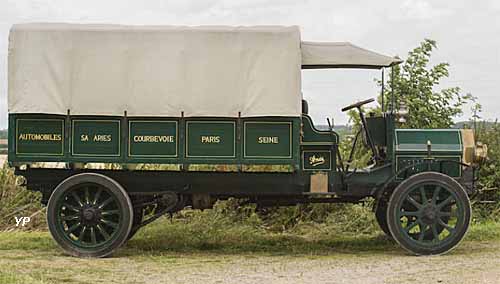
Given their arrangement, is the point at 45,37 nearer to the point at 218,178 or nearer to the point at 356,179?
the point at 218,178

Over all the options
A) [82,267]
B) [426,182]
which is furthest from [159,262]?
[426,182]

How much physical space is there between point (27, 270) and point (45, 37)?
2.90m

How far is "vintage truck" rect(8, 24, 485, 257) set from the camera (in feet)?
38.2

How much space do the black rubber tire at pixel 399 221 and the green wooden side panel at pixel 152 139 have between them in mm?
2747

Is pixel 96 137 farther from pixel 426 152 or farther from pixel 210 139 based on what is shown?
pixel 426 152

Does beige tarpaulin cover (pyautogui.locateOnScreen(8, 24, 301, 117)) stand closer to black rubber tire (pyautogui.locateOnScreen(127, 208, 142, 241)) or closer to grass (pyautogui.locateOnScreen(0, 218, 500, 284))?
black rubber tire (pyautogui.locateOnScreen(127, 208, 142, 241))

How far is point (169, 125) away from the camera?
11672 millimetres

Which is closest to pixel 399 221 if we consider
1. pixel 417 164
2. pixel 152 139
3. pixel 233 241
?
pixel 417 164

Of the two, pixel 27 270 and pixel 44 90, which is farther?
pixel 44 90

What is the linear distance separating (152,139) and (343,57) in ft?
8.49

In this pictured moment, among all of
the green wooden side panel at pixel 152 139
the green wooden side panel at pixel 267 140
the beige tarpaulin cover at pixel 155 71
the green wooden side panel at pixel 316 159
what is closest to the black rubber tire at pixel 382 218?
the green wooden side panel at pixel 316 159

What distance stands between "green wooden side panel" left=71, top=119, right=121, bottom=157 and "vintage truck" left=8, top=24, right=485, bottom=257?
0.01 m

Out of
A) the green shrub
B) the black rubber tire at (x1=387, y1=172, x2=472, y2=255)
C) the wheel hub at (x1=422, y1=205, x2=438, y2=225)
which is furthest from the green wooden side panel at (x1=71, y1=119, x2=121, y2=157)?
the green shrub

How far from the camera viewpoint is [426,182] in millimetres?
11828
